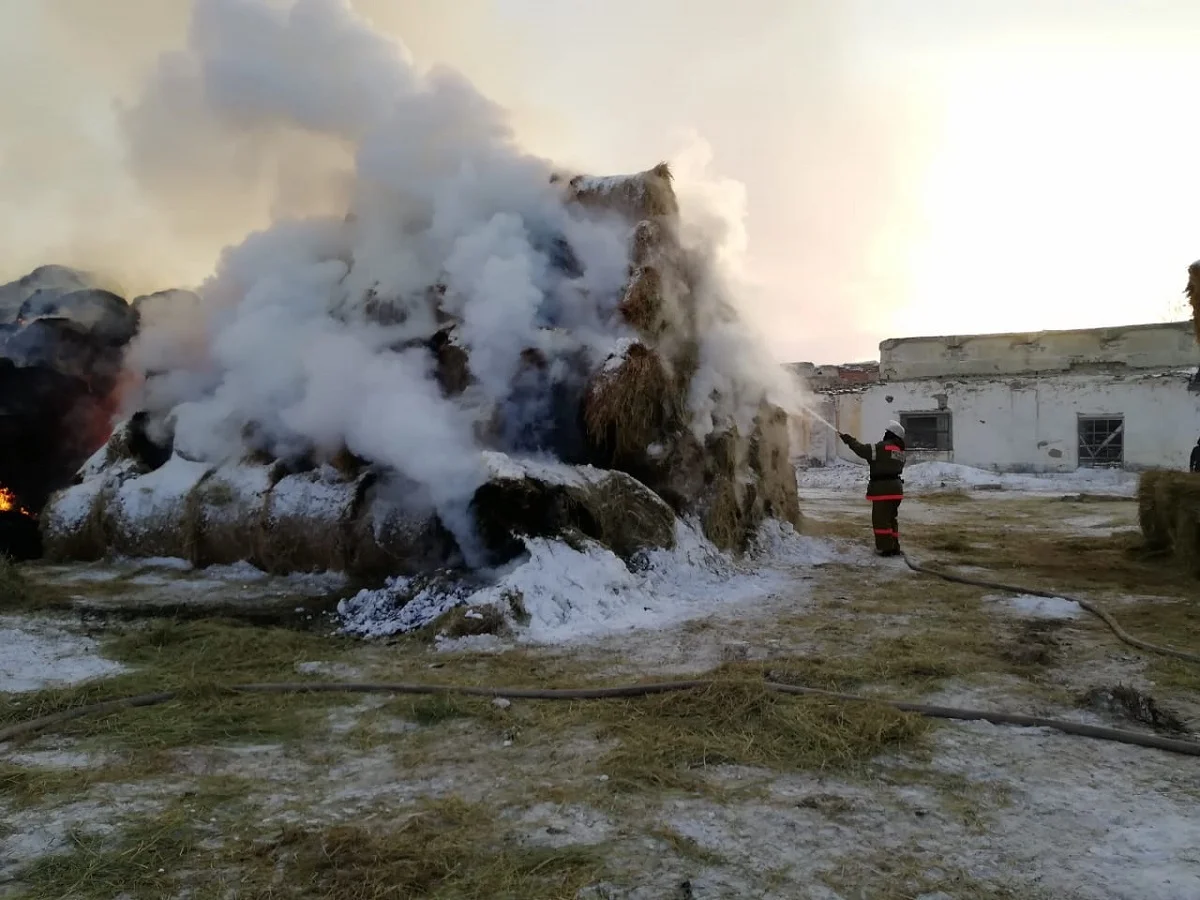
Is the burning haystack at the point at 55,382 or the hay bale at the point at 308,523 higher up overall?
the burning haystack at the point at 55,382

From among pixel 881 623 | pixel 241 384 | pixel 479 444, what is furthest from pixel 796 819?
pixel 241 384

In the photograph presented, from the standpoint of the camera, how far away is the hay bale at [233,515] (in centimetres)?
768

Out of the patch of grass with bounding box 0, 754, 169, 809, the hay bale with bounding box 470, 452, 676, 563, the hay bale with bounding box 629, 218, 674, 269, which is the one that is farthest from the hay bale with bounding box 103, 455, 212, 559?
the patch of grass with bounding box 0, 754, 169, 809

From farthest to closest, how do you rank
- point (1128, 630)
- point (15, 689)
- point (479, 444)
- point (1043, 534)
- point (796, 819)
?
point (1043, 534) < point (479, 444) < point (1128, 630) < point (15, 689) < point (796, 819)

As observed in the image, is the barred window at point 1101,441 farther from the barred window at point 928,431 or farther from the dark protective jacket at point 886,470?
the dark protective jacket at point 886,470

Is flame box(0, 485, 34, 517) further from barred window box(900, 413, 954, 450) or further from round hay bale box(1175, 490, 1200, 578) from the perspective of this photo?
barred window box(900, 413, 954, 450)

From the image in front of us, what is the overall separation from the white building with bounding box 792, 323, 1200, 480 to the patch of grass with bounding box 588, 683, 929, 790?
22.0 m

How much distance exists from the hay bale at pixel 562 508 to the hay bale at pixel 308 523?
4.51ft

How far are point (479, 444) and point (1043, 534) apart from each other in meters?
8.50

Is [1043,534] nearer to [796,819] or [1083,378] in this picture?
[796,819]

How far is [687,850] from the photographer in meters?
2.57

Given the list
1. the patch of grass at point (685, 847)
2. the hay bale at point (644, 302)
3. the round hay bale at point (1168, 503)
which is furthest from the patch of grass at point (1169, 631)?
the hay bale at point (644, 302)

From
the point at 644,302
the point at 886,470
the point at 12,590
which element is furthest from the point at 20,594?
the point at 886,470

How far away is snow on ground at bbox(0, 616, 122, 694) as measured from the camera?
4.41 meters
